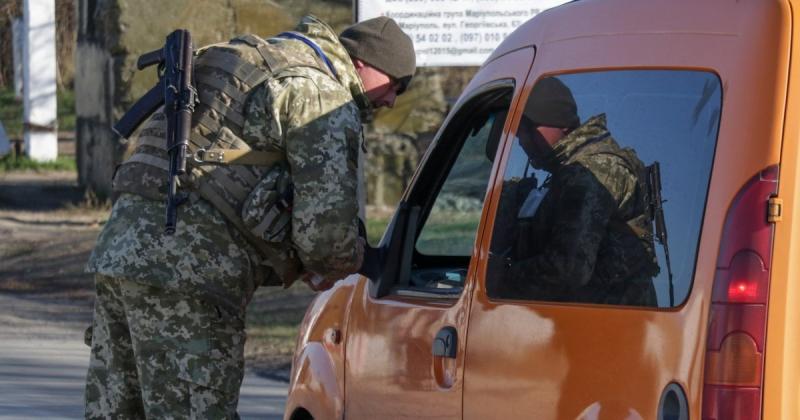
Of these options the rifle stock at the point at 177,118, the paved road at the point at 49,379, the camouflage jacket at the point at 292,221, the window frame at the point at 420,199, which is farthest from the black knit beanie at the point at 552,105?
the paved road at the point at 49,379

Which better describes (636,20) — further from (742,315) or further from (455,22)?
(455,22)

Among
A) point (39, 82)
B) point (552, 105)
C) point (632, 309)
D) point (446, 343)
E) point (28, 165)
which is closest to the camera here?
point (632, 309)

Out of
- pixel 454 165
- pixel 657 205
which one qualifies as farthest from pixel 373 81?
pixel 657 205

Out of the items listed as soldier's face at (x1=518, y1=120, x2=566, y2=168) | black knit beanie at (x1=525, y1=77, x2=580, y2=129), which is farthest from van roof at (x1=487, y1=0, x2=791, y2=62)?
soldier's face at (x1=518, y1=120, x2=566, y2=168)

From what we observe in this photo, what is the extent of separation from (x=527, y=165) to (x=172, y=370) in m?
1.27

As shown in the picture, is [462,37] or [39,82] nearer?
[462,37]

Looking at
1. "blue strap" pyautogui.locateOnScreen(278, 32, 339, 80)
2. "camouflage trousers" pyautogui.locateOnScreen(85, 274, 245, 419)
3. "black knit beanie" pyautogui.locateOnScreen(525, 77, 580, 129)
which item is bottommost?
"camouflage trousers" pyautogui.locateOnScreen(85, 274, 245, 419)

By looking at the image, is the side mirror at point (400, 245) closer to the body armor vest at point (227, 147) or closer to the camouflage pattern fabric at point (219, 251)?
the camouflage pattern fabric at point (219, 251)

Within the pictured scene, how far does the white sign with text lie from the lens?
29.0 feet

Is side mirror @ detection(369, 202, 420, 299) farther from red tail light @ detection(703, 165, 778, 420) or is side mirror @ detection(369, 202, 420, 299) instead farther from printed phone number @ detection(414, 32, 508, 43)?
printed phone number @ detection(414, 32, 508, 43)

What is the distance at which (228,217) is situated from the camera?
13.3 ft

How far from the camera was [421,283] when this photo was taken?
14.1 feet

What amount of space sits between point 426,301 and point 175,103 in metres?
0.93

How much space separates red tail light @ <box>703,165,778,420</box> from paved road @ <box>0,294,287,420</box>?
16.3 feet
